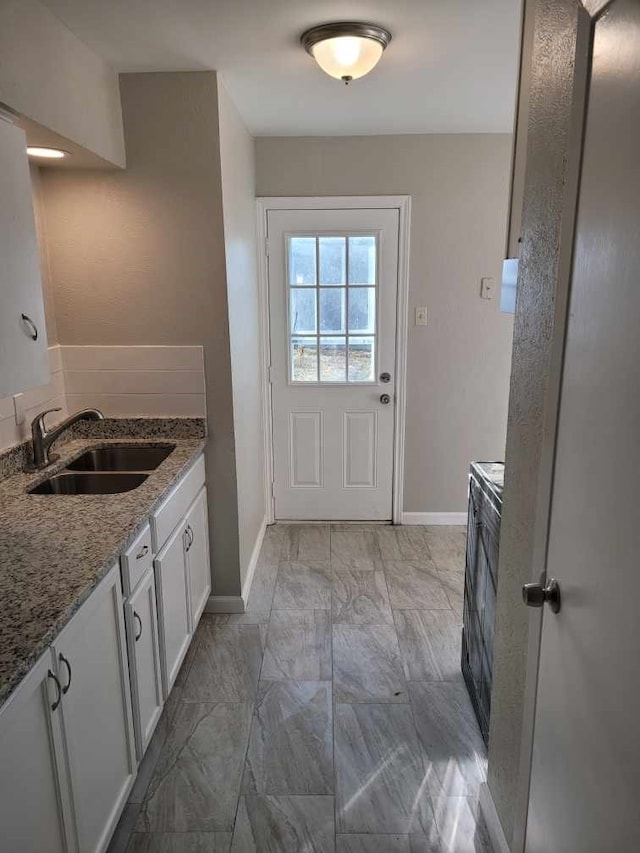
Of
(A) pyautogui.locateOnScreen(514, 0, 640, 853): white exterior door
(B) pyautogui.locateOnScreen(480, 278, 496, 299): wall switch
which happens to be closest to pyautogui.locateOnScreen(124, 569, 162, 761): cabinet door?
(A) pyautogui.locateOnScreen(514, 0, 640, 853): white exterior door

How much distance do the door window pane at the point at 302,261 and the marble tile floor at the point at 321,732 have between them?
175 centimetres

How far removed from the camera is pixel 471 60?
232cm

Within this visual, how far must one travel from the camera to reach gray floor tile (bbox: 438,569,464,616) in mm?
3033

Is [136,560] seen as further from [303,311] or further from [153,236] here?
[303,311]

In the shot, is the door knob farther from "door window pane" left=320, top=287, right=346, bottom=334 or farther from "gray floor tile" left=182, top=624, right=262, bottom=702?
"door window pane" left=320, top=287, right=346, bottom=334

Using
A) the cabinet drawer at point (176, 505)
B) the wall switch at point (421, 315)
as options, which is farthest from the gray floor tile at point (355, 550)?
the wall switch at point (421, 315)

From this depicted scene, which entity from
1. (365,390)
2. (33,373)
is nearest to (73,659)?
(33,373)

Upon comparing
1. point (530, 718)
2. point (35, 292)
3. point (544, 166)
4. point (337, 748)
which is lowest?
point (337, 748)

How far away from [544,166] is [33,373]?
1.48 metres

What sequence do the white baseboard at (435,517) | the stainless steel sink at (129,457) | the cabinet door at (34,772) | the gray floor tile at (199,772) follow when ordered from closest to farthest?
1. the cabinet door at (34,772)
2. the gray floor tile at (199,772)
3. the stainless steel sink at (129,457)
4. the white baseboard at (435,517)

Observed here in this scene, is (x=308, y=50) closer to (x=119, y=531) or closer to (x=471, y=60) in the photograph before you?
(x=471, y=60)

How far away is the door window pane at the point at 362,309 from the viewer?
3.69 m

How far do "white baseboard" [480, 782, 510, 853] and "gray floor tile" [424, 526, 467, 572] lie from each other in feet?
5.26

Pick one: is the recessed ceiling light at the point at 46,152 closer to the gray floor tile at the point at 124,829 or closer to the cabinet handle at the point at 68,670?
the cabinet handle at the point at 68,670
